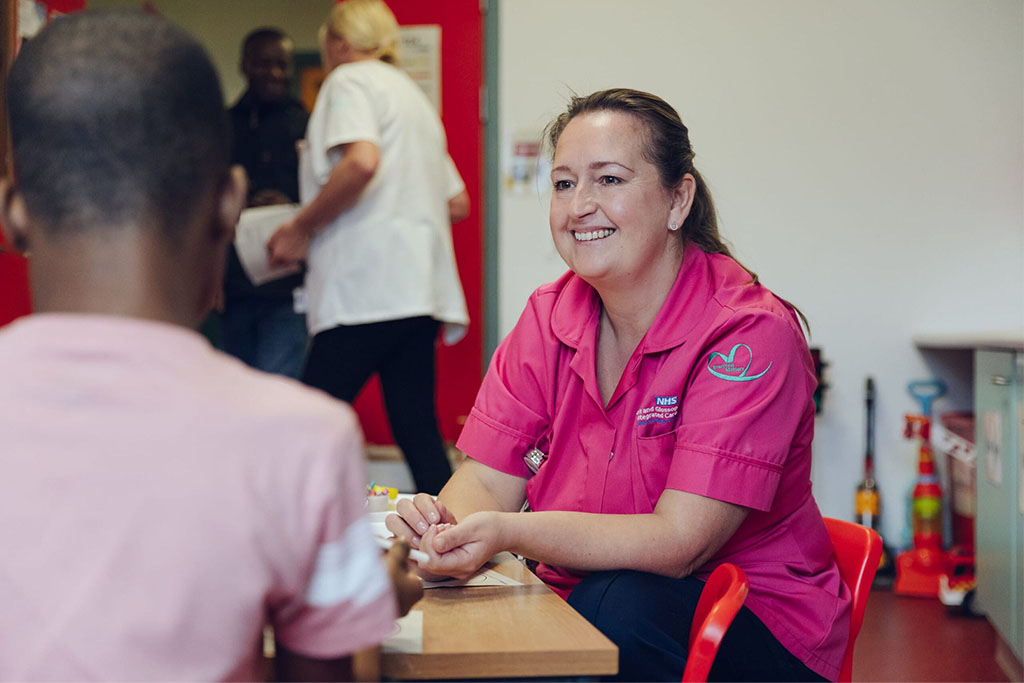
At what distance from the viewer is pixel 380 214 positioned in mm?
3213

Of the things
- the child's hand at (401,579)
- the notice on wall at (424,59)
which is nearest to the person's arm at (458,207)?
the notice on wall at (424,59)

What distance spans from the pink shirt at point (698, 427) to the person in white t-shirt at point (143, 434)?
855 millimetres

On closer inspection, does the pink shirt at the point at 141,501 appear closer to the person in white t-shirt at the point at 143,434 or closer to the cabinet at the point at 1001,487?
the person in white t-shirt at the point at 143,434

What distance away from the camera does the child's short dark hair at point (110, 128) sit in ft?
2.37

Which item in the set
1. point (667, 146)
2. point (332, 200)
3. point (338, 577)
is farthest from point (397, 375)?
point (338, 577)

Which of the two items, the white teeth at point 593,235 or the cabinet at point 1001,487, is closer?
the white teeth at point 593,235

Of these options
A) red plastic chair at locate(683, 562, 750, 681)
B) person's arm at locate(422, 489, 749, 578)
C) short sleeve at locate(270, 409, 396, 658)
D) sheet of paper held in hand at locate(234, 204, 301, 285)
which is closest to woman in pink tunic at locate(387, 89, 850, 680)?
person's arm at locate(422, 489, 749, 578)

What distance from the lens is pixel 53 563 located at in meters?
0.68

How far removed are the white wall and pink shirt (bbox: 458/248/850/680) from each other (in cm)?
249

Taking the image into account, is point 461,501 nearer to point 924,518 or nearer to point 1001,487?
point 1001,487

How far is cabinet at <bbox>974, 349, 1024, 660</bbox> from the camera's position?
2695 mm

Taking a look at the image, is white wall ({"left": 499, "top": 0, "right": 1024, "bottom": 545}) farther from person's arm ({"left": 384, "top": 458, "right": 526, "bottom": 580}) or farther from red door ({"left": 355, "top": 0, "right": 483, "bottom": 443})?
person's arm ({"left": 384, "top": 458, "right": 526, "bottom": 580})

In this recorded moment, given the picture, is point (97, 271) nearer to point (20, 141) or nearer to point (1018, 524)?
point (20, 141)

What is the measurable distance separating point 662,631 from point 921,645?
199cm
